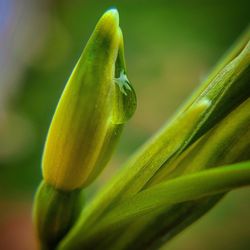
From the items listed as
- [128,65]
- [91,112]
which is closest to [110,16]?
[91,112]

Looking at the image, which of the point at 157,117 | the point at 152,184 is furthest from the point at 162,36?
the point at 152,184

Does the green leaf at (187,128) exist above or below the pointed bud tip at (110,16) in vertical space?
below

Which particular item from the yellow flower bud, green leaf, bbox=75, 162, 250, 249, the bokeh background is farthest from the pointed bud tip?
the bokeh background

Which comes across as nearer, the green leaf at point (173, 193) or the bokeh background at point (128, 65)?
the green leaf at point (173, 193)

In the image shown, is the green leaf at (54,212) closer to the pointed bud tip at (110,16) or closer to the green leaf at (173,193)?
the green leaf at (173,193)

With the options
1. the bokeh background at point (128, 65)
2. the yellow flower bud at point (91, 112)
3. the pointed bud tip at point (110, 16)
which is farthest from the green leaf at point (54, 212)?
the bokeh background at point (128, 65)

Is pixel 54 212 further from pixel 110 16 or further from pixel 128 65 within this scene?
pixel 128 65

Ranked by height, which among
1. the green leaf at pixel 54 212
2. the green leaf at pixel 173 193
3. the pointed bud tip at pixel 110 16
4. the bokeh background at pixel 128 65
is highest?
the pointed bud tip at pixel 110 16

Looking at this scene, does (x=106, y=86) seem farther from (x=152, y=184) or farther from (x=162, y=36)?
(x=162, y=36)

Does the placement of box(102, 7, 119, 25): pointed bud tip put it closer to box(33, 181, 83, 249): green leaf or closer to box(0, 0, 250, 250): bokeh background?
box(33, 181, 83, 249): green leaf
